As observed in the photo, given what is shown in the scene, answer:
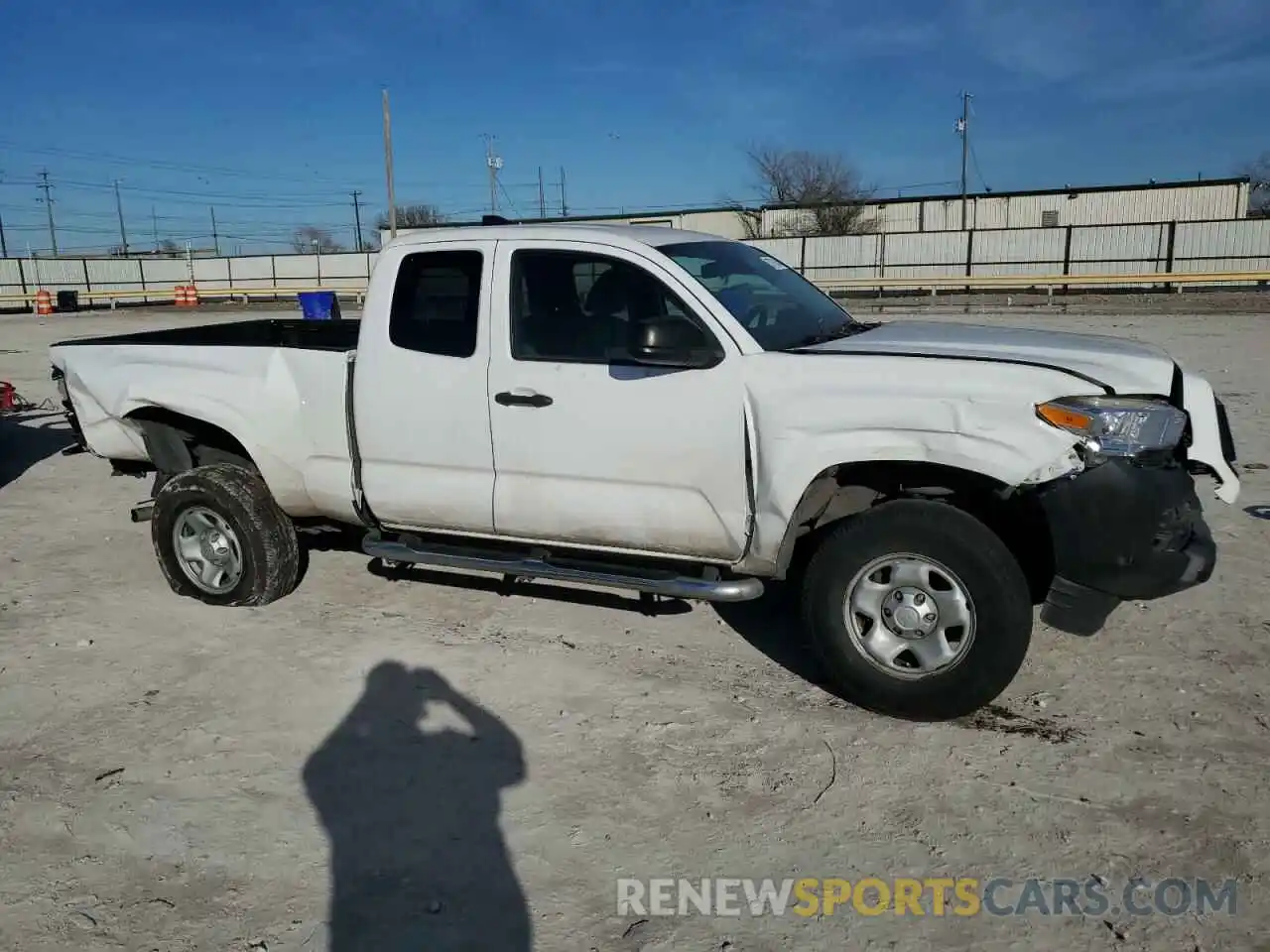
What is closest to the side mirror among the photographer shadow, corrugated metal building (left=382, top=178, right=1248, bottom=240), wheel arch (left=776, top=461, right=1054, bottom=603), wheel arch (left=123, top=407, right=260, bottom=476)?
wheel arch (left=776, top=461, right=1054, bottom=603)

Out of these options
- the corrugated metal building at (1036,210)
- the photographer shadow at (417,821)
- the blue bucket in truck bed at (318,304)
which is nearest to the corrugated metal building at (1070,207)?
the corrugated metal building at (1036,210)

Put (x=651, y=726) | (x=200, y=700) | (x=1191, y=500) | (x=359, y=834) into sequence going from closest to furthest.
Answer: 1. (x=359, y=834)
2. (x=1191, y=500)
3. (x=651, y=726)
4. (x=200, y=700)

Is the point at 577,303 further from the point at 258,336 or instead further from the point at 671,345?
the point at 258,336

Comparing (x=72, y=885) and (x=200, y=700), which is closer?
(x=72, y=885)

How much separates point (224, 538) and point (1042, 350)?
4.36m

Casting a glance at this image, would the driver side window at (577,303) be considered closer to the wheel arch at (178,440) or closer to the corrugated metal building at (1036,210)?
the wheel arch at (178,440)

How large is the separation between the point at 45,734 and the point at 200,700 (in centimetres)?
61


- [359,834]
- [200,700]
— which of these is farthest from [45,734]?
[359,834]

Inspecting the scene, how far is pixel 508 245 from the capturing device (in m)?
4.81

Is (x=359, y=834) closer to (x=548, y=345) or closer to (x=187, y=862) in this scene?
(x=187, y=862)

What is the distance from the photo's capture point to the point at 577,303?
4.69 m

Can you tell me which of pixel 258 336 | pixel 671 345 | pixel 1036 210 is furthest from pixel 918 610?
pixel 1036 210

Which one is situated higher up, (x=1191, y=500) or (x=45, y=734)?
(x=1191, y=500)

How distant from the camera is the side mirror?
4094 mm
